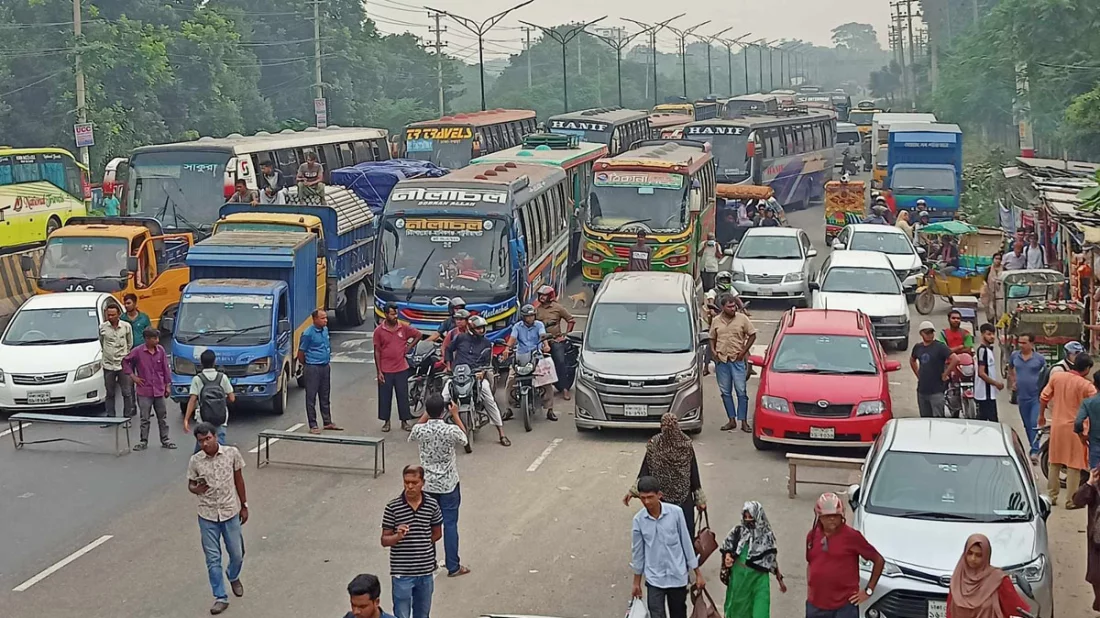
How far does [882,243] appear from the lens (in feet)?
99.0

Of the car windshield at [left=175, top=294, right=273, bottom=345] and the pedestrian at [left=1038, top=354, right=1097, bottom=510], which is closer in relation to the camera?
the pedestrian at [left=1038, top=354, right=1097, bottom=510]

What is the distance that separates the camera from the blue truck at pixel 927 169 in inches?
1612

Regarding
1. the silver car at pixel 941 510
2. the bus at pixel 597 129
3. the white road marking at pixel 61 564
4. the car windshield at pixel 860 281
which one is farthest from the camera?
the bus at pixel 597 129

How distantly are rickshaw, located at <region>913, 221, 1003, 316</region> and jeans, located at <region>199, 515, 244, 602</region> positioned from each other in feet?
63.6

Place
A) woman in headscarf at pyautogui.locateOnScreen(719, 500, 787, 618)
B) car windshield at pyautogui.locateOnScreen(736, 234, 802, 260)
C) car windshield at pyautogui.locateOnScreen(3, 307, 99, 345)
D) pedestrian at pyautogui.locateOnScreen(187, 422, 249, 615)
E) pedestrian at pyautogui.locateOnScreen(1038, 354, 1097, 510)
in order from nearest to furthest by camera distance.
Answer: woman in headscarf at pyautogui.locateOnScreen(719, 500, 787, 618) < pedestrian at pyautogui.locateOnScreen(187, 422, 249, 615) < pedestrian at pyautogui.locateOnScreen(1038, 354, 1097, 510) < car windshield at pyautogui.locateOnScreen(3, 307, 99, 345) < car windshield at pyautogui.locateOnScreen(736, 234, 802, 260)

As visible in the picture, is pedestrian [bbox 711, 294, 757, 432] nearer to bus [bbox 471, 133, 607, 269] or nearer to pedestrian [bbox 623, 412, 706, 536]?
pedestrian [bbox 623, 412, 706, 536]

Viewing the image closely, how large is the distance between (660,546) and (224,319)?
36.3 ft

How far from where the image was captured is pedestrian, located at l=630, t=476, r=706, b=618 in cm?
969

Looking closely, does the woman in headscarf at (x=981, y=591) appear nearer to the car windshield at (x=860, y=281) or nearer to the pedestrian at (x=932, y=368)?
the pedestrian at (x=932, y=368)

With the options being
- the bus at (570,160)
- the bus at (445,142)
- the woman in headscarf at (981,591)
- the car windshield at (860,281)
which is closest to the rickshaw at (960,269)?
the car windshield at (860,281)

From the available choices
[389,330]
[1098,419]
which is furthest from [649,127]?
[1098,419]

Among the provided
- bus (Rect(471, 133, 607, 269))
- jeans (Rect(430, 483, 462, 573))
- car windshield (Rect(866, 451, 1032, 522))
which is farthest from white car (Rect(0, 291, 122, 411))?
car windshield (Rect(866, 451, 1032, 522))

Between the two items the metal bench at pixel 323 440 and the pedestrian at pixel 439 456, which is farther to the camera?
the metal bench at pixel 323 440

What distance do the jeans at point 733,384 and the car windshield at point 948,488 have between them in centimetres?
642
